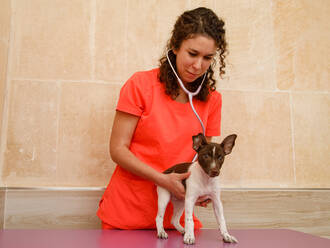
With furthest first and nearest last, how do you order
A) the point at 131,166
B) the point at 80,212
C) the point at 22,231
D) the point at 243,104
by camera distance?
the point at 243,104 < the point at 80,212 < the point at 131,166 < the point at 22,231

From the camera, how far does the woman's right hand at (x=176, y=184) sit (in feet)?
3.57

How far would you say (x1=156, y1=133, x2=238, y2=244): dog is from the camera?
0.99 m

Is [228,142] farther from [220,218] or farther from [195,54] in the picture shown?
[195,54]

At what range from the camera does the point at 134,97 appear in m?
1.32

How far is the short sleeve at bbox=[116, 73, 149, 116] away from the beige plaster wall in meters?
0.48

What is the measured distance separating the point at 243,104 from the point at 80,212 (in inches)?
45.9

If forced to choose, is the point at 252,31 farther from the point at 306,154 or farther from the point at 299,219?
the point at 299,219

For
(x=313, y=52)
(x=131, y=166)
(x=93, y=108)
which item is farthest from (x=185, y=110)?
(x=313, y=52)

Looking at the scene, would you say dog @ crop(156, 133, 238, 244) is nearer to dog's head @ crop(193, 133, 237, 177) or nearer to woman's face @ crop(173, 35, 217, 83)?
dog's head @ crop(193, 133, 237, 177)

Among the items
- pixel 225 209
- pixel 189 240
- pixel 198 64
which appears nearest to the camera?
pixel 189 240

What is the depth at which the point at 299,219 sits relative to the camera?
1.83 m

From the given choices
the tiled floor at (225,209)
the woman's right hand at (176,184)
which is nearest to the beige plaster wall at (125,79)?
the tiled floor at (225,209)

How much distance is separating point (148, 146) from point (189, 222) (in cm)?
42

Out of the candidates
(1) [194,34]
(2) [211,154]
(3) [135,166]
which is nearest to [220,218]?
(2) [211,154]
